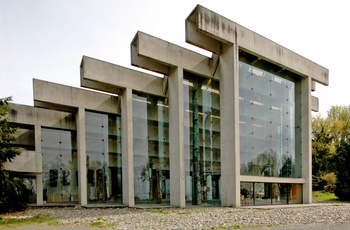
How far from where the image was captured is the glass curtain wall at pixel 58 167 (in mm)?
22766

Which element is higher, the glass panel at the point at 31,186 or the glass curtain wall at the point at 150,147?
the glass curtain wall at the point at 150,147

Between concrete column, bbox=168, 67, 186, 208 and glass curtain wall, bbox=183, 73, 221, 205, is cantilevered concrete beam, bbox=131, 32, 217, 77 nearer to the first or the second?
concrete column, bbox=168, 67, 186, 208

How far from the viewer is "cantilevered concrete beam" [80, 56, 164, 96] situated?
1952cm

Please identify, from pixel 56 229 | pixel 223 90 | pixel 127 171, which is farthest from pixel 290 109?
pixel 56 229

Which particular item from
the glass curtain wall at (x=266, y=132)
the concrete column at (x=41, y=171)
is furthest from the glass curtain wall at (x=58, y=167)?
the glass curtain wall at (x=266, y=132)

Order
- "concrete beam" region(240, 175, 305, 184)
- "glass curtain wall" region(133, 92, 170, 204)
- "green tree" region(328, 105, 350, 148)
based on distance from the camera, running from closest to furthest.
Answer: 1. "concrete beam" region(240, 175, 305, 184)
2. "glass curtain wall" region(133, 92, 170, 204)
3. "green tree" region(328, 105, 350, 148)

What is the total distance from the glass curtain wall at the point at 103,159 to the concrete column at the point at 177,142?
4983 millimetres

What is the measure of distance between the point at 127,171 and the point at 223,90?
8.23m

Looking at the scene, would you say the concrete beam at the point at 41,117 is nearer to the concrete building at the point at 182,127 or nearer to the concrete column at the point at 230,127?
the concrete building at the point at 182,127

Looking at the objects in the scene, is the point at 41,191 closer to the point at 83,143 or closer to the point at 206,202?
the point at 83,143

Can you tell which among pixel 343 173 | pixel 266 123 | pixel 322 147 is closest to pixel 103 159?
pixel 266 123

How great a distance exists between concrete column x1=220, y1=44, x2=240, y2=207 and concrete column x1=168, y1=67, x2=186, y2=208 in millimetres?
2434

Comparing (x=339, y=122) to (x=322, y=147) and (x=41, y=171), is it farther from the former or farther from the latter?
(x=41, y=171)

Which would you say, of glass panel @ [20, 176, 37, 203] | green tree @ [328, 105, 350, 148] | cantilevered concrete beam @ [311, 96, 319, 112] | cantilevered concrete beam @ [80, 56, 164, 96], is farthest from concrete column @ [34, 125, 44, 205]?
green tree @ [328, 105, 350, 148]
